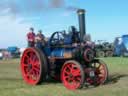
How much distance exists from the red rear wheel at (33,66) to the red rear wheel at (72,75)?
725mm

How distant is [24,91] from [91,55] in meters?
2.47

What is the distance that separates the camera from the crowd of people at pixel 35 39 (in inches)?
521

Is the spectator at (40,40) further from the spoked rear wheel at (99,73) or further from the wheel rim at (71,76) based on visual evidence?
the spoked rear wheel at (99,73)

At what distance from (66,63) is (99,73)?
125cm

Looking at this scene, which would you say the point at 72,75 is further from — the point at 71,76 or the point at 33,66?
the point at 33,66

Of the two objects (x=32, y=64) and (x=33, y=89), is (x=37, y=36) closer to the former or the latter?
(x=32, y=64)

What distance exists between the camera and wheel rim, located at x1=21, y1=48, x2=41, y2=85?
42.8 feet

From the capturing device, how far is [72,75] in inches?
474

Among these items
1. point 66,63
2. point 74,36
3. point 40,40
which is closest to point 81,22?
point 74,36

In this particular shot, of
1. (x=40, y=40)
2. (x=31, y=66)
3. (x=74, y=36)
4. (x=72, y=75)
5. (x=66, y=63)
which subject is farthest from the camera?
(x=31, y=66)

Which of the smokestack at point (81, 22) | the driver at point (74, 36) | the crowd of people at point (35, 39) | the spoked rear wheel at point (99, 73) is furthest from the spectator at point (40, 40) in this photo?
the spoked rear wheel at point (99, 73)

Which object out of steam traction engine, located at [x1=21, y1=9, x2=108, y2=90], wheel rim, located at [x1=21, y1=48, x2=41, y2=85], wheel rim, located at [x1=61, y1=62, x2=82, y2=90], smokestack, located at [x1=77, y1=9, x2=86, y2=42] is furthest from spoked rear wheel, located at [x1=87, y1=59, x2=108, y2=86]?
wheel rim, located at [x1=21, y1=48, x2=41, y2=85]

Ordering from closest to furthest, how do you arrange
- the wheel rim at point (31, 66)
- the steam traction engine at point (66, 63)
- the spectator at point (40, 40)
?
the steam traction engine at point (66, 63) < the wheel rim at point (31, 66) < the spectator at point (40, 40)

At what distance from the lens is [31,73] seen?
44.1ft
